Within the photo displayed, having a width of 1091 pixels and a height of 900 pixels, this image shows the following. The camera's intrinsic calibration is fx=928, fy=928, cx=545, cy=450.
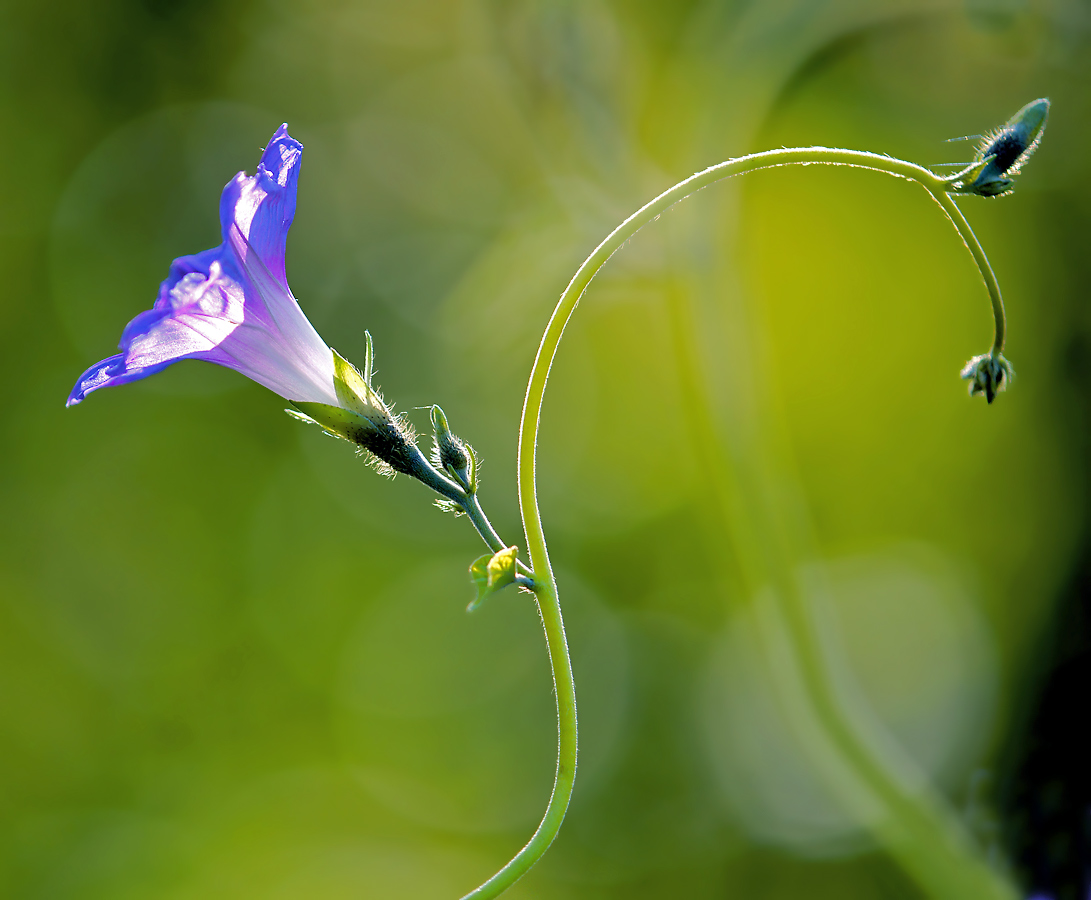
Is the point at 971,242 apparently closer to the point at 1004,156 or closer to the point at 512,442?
the point at 1004,156

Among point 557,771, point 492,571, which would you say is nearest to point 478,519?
point 492,571

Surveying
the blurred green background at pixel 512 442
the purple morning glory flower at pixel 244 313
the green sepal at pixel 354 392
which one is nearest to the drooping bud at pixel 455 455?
the green sepal at pixel 354 392

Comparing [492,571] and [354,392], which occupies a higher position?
[354,392]

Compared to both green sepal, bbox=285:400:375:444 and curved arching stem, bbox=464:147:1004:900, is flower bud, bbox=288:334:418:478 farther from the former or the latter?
curved arching stem, bbox=464:147:1004:900

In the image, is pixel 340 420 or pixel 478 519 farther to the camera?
pixel 340 420

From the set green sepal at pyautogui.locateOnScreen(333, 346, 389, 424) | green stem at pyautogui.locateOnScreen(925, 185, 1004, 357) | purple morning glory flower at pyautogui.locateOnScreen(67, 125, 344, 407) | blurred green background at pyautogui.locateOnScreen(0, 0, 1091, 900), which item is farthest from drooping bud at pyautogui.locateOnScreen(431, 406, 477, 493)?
blurred green background at pyautogui.locateOnScreen(0, 0, 1091, 900)

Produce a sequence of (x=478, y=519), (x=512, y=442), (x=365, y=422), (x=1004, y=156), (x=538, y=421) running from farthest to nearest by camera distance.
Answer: (x=512, y=442)
(x=365, y=422)
(x=478, y=519)
(x=1004, y=156)
(x=538, y=421)
